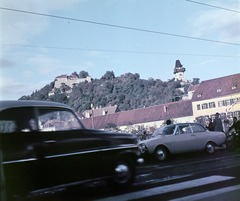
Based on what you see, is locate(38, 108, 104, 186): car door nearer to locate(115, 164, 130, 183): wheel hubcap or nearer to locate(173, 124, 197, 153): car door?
locate(115, 164, 130, 183): wheel hubcap

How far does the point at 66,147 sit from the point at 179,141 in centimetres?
742

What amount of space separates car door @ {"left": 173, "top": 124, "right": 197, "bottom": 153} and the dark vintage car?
584 cm

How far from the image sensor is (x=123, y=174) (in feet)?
20.3

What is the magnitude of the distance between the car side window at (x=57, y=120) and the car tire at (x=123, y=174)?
45.6 inches

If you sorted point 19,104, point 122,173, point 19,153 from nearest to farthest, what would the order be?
point 19,153, point 19,104, point 122,173

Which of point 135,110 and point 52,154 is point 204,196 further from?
point 135,110

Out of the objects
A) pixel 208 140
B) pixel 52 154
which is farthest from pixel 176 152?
pixel 52 154

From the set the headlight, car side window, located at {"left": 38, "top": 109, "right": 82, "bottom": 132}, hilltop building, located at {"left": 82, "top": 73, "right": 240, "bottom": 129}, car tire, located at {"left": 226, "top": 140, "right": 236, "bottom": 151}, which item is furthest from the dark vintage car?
hilltop building, located at {"left": 82, "top": 73, "right": 240, "bottom": 129}

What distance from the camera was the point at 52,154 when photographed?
516 centimetres

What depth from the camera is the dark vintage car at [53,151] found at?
15.4 ft

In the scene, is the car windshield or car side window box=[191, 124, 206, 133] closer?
the car windshield

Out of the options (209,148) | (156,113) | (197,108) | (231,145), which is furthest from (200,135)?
(156,113)

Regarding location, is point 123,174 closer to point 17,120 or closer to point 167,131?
point 17,120

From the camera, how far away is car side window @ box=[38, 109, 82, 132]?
5305mm
